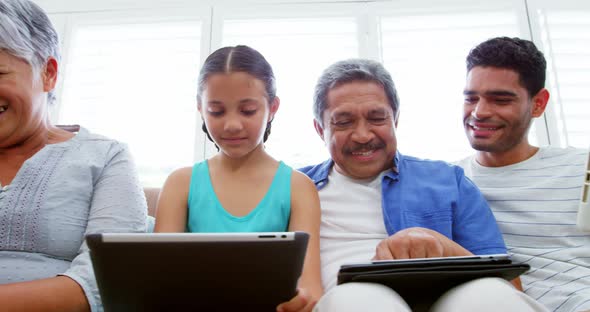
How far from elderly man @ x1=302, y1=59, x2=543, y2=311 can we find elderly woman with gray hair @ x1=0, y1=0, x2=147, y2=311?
51cm

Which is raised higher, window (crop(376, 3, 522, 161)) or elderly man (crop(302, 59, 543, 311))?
window (crop(376, 3, 522, 161))

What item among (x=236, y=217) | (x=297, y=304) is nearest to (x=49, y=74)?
(x=236, y=217)

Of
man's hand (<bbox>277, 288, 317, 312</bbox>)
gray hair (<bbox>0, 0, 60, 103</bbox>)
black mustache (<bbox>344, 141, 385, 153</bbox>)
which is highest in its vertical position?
gray hair (<bbox>0, 0, 60, 103</bbox>)

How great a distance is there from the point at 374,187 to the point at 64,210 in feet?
2.53

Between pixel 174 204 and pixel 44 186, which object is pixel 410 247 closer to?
pixel 174 204

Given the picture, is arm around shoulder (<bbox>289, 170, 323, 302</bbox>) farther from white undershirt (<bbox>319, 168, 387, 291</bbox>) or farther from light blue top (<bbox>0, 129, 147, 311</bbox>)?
light blue top (<bbox>0, 129, 147, 311</bbox>)

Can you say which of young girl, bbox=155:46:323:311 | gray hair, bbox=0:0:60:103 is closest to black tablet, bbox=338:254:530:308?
young girl, bbox=155:46:323:311

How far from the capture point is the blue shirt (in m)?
1.02

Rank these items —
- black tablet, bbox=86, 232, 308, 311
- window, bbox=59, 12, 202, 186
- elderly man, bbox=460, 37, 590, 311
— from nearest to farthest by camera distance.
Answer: black tablet, bbox=86, 232, 308, 311 → elderly man, bbox=460, 37, 590, 311 → window, bbox=59, 12, 202, 186

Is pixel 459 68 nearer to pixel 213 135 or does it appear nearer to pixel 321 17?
pixel 321 17

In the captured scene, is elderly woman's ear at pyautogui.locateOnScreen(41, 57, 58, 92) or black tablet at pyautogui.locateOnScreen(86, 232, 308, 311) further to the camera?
elderly woman's ear at pyautogui.locateOnScreen(41, 57, 58, 92)

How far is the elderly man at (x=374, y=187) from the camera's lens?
40.6 inches

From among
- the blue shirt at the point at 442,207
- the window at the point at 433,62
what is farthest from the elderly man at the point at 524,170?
the window at the point at 433,62

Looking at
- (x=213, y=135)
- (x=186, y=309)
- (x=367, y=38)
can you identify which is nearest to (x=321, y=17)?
(x=367, y=38)
